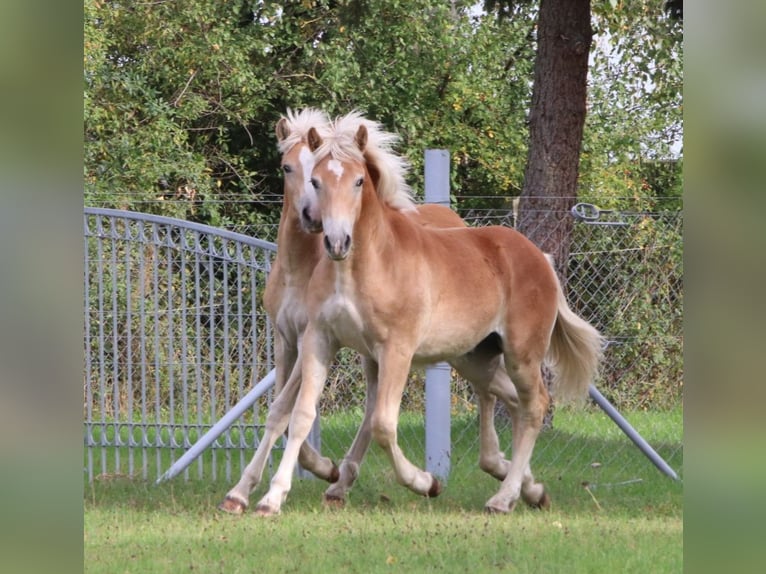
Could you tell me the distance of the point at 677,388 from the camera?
9383 mm

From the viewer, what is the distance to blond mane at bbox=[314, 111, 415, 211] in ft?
20.1

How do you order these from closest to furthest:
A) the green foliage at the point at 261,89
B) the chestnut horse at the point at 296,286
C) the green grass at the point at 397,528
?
the green grass at the point at 397,528
the chestnut horse at the point at 296,286
the green foliage at the point at 261,89

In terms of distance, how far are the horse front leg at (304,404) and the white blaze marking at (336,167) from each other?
96cm

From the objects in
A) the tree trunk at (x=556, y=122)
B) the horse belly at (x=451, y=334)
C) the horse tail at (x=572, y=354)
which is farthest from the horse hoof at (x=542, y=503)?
the tree trunk at (x=556, y=122)

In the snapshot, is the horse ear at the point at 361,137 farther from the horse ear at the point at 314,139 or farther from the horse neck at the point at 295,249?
the horse neck at the point at 295,249

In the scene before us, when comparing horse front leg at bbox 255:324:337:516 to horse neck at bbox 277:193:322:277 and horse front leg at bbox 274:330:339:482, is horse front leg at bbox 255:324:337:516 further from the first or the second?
horse neck at bbox 277:193:322:277

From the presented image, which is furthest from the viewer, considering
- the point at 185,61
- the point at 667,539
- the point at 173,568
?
the point at 185,61

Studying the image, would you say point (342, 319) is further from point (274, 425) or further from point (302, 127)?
point (302, 127)

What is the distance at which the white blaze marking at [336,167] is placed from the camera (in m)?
5.91

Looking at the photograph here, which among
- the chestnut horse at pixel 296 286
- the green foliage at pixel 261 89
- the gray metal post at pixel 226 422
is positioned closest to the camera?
the chestnut horse at pixel 296 286
